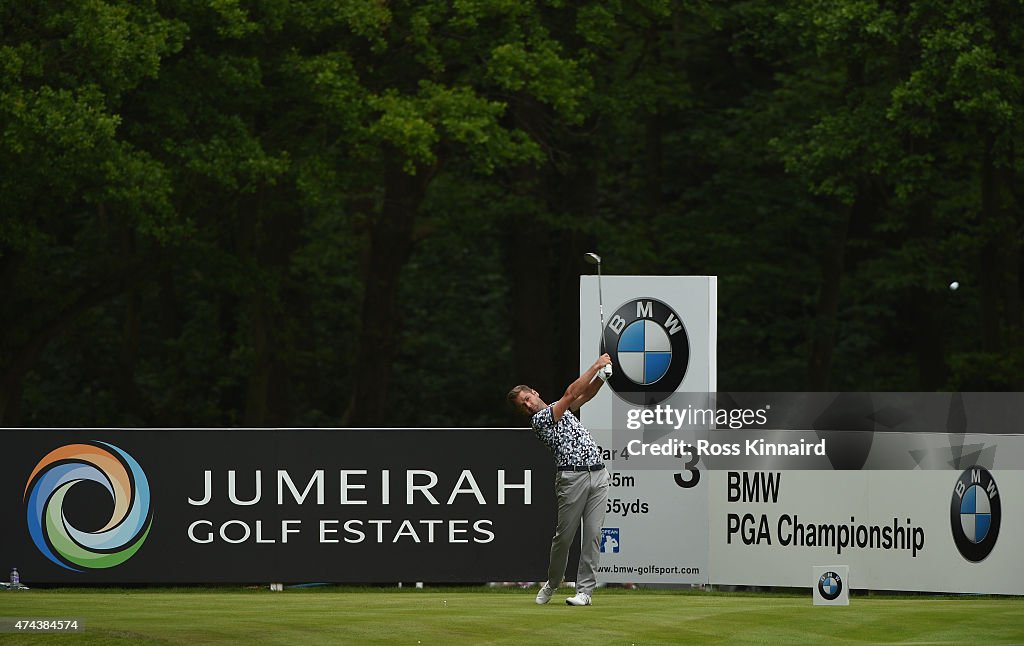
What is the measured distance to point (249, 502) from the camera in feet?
55.3

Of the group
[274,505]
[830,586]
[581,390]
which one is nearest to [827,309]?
[274,505]

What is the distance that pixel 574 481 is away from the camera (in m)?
13.4

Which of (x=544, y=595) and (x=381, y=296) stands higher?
(x=381, y=296)

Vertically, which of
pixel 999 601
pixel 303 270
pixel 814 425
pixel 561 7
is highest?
pixel 561 7

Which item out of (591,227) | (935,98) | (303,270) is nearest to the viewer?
(935,98)

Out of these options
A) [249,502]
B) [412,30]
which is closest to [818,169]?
[412,30]

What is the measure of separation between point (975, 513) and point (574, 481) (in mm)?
4888

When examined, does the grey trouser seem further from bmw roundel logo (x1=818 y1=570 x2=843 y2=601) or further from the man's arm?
bmw roundel logo (x1=818 y1=570 x2=843 y2=601)

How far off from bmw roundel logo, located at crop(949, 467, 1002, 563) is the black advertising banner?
415 centimetres


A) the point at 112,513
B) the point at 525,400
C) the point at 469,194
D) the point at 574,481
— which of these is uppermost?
the point at 469,194

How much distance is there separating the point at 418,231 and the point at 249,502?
69.9 ft

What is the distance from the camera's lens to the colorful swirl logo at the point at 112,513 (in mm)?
16750

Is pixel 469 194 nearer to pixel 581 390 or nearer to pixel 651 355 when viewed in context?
pixel 651 355

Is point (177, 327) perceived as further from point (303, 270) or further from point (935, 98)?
point (935, 98)
